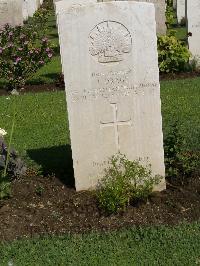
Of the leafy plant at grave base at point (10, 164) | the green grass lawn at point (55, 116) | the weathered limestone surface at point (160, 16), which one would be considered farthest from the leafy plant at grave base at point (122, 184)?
the weathered limestone surface at point (160, 16)

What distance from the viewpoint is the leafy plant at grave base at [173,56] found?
11844mm

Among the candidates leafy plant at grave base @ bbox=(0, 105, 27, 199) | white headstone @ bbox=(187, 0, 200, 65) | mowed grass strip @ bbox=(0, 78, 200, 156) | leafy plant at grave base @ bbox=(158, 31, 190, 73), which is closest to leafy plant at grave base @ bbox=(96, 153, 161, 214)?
leafy plant at grave base @ bbox=(0, 105, 27, 199)

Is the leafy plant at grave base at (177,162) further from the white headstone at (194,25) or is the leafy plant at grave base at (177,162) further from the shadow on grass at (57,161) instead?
the white headstone at (194,25)

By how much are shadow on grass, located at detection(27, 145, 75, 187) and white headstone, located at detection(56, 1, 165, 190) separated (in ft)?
1.63

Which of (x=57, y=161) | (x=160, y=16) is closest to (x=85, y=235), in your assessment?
(x=57, y=161)

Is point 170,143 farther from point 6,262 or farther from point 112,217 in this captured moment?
point 6,262

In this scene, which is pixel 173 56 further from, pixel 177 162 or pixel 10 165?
pixel 10 165

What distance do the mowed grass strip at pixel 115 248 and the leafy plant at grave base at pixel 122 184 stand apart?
340mm

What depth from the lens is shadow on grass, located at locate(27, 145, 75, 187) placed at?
600cm

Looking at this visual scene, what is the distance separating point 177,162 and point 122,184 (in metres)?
0.90

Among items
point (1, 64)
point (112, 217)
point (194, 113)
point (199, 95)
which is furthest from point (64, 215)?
point (1, 64)

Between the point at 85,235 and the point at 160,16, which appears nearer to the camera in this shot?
the point at 85,235

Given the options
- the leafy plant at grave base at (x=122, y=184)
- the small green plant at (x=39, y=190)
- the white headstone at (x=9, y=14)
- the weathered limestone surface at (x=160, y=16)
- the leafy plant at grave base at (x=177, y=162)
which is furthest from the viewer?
the white headstone at (x=9, y=14)

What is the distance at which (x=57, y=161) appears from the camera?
21.5ft
